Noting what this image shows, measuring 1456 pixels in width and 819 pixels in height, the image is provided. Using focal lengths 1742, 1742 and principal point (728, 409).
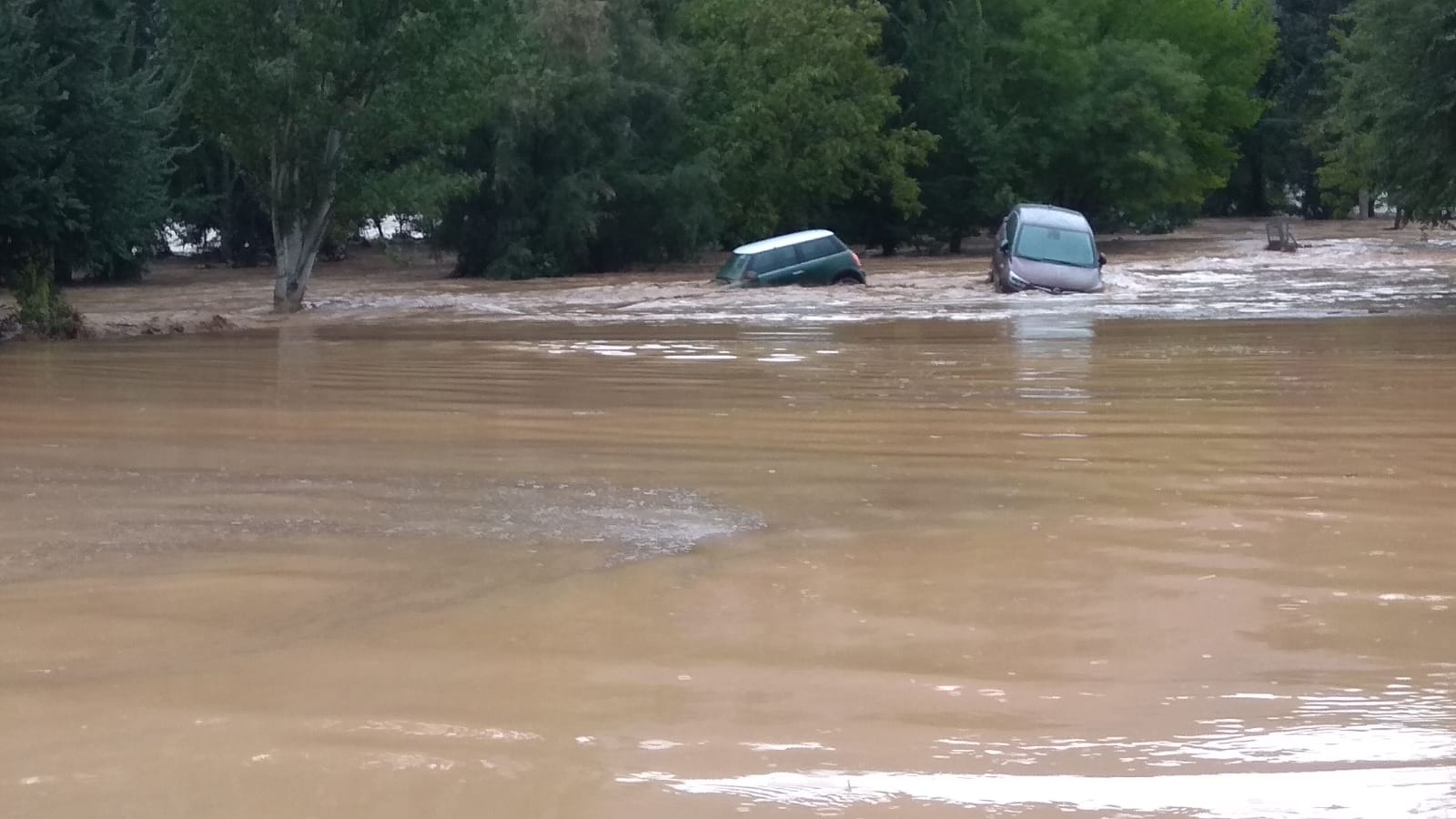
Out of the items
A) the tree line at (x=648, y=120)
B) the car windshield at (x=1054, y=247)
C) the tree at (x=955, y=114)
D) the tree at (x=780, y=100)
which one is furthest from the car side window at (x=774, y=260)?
the tree at (x=955, y=114)

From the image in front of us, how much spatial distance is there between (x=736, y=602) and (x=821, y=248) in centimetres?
2409

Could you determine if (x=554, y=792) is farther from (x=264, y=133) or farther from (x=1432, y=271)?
(x=1432, y=271)

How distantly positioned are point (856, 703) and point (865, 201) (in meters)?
43.1

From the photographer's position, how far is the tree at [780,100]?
4281 cm

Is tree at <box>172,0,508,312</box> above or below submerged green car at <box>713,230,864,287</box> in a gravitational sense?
above

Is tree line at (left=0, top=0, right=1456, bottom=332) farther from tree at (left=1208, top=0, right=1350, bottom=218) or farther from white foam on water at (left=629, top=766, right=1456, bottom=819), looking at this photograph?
white foam on water at (left=629, top=766, right=1456, bottom=819)

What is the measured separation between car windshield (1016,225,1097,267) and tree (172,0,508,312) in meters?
8.78

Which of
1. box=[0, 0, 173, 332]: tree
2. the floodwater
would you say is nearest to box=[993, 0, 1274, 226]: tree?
box=[0, 0, 173, 332]: tree

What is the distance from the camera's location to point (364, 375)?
14992mm

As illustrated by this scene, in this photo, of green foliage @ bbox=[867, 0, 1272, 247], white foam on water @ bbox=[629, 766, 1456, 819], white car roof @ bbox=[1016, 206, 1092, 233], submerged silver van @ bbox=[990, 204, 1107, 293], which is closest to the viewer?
white foam on water @ bbox=[629, 766, 1456, 819]

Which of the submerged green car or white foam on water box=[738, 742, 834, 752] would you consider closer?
white foam on water box=[738, 742, 834, 752]

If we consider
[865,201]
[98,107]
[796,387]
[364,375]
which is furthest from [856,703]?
[865,201]

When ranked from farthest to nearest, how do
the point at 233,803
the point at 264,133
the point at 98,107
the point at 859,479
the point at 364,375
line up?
the point at 264,133
the point at 98,107
the point at 364,375
the point at 859,479
the point at 233,803

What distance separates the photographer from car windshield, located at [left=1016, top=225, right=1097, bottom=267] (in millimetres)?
27469
